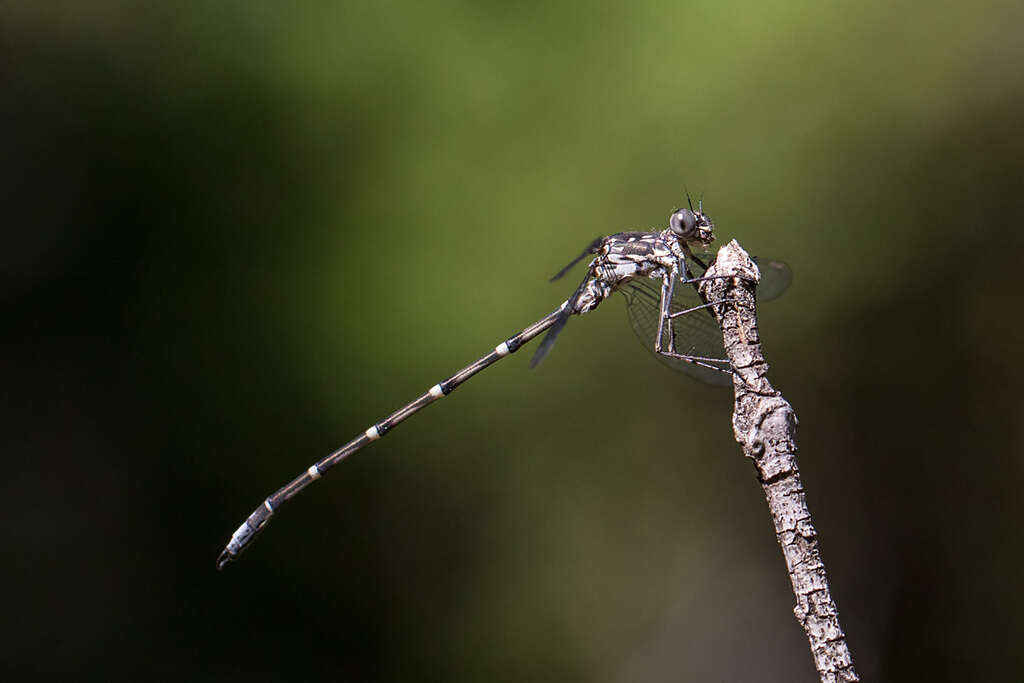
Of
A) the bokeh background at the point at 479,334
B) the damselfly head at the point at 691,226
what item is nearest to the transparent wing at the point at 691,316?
the damselfly head at the point at 691,226

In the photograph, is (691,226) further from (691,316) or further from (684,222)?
(691,316)

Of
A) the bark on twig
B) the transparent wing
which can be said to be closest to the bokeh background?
the transparent wing

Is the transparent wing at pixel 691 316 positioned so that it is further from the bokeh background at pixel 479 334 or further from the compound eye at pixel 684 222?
the bokeh background at pixel 479 334

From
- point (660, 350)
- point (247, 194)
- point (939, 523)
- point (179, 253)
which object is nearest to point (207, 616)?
point (179, 253)

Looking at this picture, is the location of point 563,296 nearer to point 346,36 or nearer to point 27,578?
point 346,36

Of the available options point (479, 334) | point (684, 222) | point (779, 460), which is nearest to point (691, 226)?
point (684, 222)
